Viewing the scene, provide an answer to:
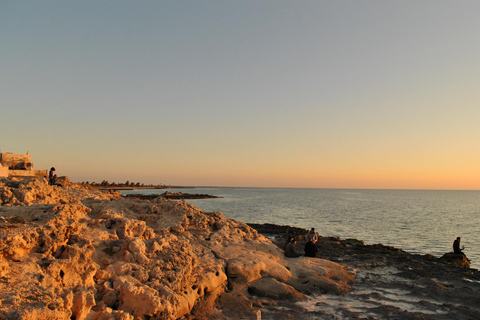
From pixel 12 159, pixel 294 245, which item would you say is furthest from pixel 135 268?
pixel 12 159

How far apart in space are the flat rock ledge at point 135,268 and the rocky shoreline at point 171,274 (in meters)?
0.02

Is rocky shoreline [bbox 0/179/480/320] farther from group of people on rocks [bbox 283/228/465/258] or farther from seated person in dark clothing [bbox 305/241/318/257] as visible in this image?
seated person in dark clothing [bbox 305/241/318/257]

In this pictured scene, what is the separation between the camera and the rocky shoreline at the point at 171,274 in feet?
19.5

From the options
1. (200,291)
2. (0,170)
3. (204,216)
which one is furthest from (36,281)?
(0,170)

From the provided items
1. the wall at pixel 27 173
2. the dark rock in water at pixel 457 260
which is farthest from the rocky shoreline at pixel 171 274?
the wall at pixel 27 173

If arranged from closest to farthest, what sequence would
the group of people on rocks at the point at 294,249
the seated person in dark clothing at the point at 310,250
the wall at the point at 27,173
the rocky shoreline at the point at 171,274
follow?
1. the rocky shoreline at the point at 171,274
2. the group of people on rocks at the point at 294,249
3. the seated person in dark clothing at the point at 310,250
4. the wall at the point at 27,173

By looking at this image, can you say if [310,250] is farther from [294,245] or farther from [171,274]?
[171,274]

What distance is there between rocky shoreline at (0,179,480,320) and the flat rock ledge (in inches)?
0.9

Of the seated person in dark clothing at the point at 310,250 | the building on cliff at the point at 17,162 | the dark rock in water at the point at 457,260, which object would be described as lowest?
the dark rock in water at the point at 457,260

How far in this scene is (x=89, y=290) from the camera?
621 centimetres

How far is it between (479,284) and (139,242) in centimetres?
1205

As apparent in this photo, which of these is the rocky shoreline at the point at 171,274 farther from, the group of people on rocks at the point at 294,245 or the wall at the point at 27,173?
the wall at the point at 27,173

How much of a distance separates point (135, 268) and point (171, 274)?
86cm

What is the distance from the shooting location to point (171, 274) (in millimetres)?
7512
